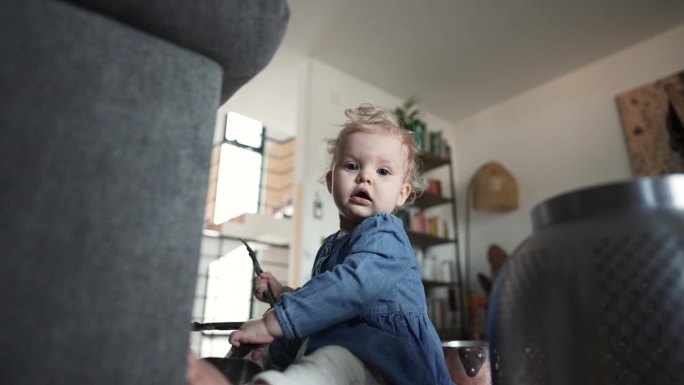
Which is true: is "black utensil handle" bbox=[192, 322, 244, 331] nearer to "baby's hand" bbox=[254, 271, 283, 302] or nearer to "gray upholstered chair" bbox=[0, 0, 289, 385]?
"baby's hand" bbox=[254, 271, 283, 302]

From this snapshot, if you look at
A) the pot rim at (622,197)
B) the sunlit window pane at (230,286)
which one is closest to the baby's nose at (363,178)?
the pot rim at (622,197)

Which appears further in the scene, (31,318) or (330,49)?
(330,49)

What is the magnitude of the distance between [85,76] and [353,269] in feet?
1.43

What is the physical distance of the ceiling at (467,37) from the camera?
3.11 m

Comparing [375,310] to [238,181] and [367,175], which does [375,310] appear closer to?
[367,175]

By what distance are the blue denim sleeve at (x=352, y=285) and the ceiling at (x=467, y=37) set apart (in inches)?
106

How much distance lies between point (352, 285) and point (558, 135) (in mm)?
3824

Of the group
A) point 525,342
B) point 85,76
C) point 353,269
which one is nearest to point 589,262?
point 525,342

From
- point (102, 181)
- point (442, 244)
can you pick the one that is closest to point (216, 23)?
point (102, 181)

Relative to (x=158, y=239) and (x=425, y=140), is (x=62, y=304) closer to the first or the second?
(x=158, y=239)

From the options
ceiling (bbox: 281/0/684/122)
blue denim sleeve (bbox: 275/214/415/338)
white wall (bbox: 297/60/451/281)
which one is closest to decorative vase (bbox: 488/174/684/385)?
blue denim sleeve (bbox: 275/214/415/338)

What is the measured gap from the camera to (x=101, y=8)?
1.31 feet

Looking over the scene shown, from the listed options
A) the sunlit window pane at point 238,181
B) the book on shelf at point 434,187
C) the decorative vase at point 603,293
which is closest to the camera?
the decorative vase at point 603,293

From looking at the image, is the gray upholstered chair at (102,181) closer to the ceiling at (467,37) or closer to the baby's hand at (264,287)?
the baby's hand at (264,287)
